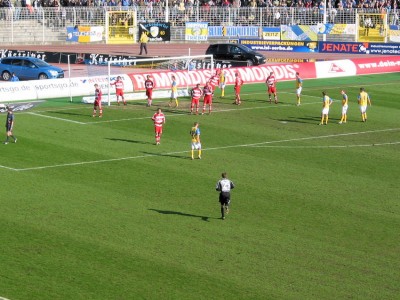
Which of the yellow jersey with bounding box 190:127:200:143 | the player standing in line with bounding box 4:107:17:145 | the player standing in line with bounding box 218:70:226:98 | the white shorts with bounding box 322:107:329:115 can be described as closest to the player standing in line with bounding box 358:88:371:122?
the white shorts with bounding box 322:107:329:115

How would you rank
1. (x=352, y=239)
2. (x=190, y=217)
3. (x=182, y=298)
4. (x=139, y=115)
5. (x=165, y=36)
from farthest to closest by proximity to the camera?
(x=165, y=36), (x=139, y=115), (x=190, y=217), (x=352, y=239), (x=182, y=298)

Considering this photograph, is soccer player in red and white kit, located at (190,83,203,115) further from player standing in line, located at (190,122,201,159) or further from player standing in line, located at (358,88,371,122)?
player standing in line, located at (190,122,201,159)

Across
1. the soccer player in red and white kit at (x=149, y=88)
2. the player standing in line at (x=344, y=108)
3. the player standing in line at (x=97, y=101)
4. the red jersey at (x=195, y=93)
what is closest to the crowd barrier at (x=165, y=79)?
the soccer player in red and white kit at (x=149, y=88)

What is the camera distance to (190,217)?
32000mm

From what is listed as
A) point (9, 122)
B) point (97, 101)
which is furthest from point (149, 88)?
point (9, 122)

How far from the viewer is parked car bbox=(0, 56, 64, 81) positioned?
63.7m

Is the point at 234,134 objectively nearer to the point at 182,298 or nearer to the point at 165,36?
the point at 182,298

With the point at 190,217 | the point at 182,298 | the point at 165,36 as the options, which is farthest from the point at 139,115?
the point at 165,36

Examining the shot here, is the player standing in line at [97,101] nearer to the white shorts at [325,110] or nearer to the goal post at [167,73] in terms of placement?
the goal post at [167,73]

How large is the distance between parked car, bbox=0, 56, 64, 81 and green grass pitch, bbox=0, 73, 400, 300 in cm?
1149

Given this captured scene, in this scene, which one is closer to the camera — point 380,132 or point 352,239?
point 352,239

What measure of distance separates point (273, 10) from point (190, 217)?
62.3 meters

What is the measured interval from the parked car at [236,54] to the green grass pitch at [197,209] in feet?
68.6

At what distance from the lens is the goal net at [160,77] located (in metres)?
57.6
